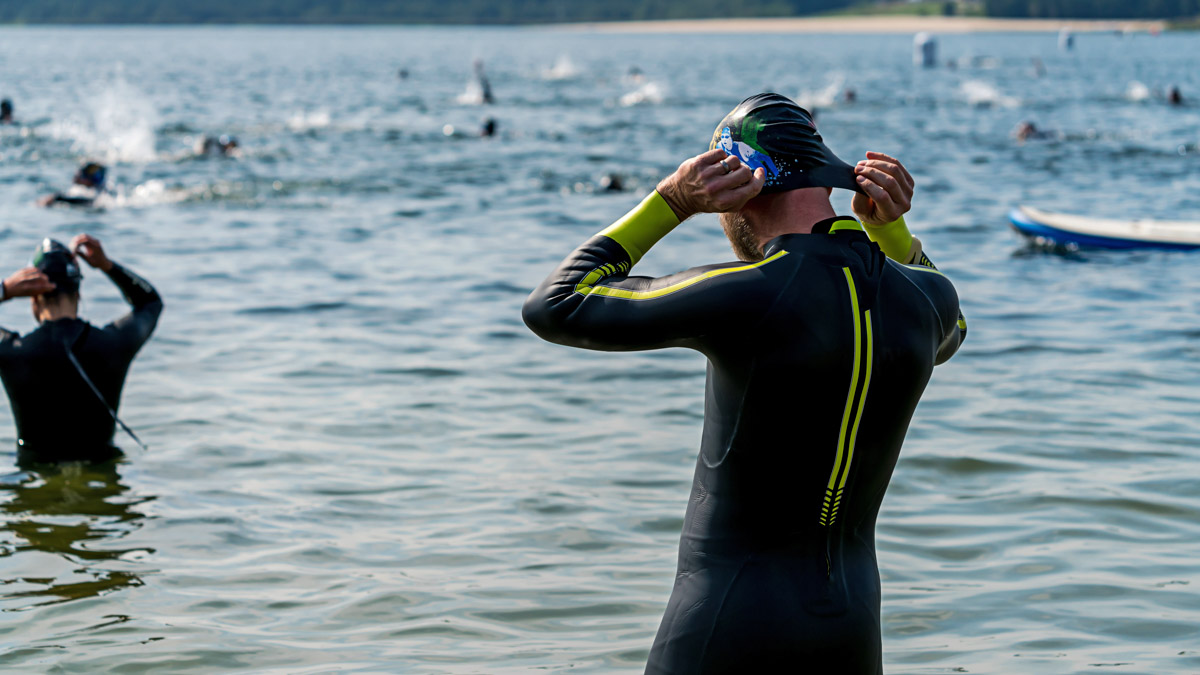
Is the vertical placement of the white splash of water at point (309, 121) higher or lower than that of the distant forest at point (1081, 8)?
lower

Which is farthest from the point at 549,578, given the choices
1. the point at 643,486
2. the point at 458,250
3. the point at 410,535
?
the point at 458,250

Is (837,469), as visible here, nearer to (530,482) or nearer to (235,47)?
(530,482)

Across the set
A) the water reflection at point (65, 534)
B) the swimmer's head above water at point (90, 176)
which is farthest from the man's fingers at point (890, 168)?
the swimmer's head above water at point (90, 176)

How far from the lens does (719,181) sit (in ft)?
9.80

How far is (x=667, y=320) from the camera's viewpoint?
3.05 meters

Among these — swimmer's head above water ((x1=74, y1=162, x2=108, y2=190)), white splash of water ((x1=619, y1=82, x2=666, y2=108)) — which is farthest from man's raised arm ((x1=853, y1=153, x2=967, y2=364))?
white splash of water ((x1=619, y1=82, x2=666, y2=108))

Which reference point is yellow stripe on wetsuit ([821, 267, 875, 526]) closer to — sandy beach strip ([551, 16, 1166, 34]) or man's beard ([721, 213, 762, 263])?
man's beard ([721, 213, 762, 263])

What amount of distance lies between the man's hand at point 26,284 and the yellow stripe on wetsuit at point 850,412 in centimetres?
536

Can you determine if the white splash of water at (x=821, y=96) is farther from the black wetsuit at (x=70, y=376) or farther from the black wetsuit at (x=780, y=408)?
the black wetsuit at (x=780, y=408)

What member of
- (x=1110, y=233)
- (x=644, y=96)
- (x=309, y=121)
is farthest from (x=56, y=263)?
(x=644, y=96)

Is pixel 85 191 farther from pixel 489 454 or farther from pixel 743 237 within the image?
pixel 743 237

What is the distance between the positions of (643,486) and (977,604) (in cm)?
251

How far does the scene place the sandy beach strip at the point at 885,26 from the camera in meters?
174

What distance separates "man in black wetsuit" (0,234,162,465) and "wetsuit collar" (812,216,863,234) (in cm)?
532
